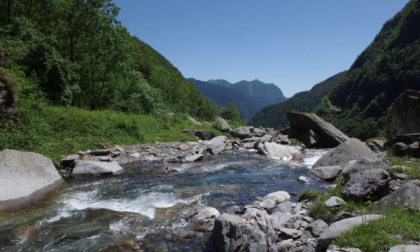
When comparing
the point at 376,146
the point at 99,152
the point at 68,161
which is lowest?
the point at 376,146

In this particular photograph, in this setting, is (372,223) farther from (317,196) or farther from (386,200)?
(317,196)

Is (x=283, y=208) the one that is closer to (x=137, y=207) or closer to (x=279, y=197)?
(x=279, y=197)

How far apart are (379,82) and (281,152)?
439 ft

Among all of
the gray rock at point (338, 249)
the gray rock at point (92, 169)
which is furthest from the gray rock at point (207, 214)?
the gray rock at point (92, 169)

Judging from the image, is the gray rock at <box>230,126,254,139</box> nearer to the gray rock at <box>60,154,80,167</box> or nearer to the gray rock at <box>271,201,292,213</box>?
the gray rock at <box>60,154,80,167</box>

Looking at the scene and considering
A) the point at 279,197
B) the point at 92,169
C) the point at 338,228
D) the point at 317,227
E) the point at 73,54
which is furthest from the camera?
the point at 73,54

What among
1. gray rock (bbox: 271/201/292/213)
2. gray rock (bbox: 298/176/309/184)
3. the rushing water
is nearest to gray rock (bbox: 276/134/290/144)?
the rushing water

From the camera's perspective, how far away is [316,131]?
85.7 ft

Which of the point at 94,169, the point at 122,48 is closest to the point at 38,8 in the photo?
the point at 122,48

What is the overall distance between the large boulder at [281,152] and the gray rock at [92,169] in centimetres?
1182

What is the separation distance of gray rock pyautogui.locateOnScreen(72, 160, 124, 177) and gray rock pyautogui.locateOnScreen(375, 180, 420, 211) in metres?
12.5

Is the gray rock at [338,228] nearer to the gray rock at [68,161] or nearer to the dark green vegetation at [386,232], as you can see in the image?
the dark green vegetation at [386,232]

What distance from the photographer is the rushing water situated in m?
6.41

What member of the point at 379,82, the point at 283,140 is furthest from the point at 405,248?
the point at 379,82
